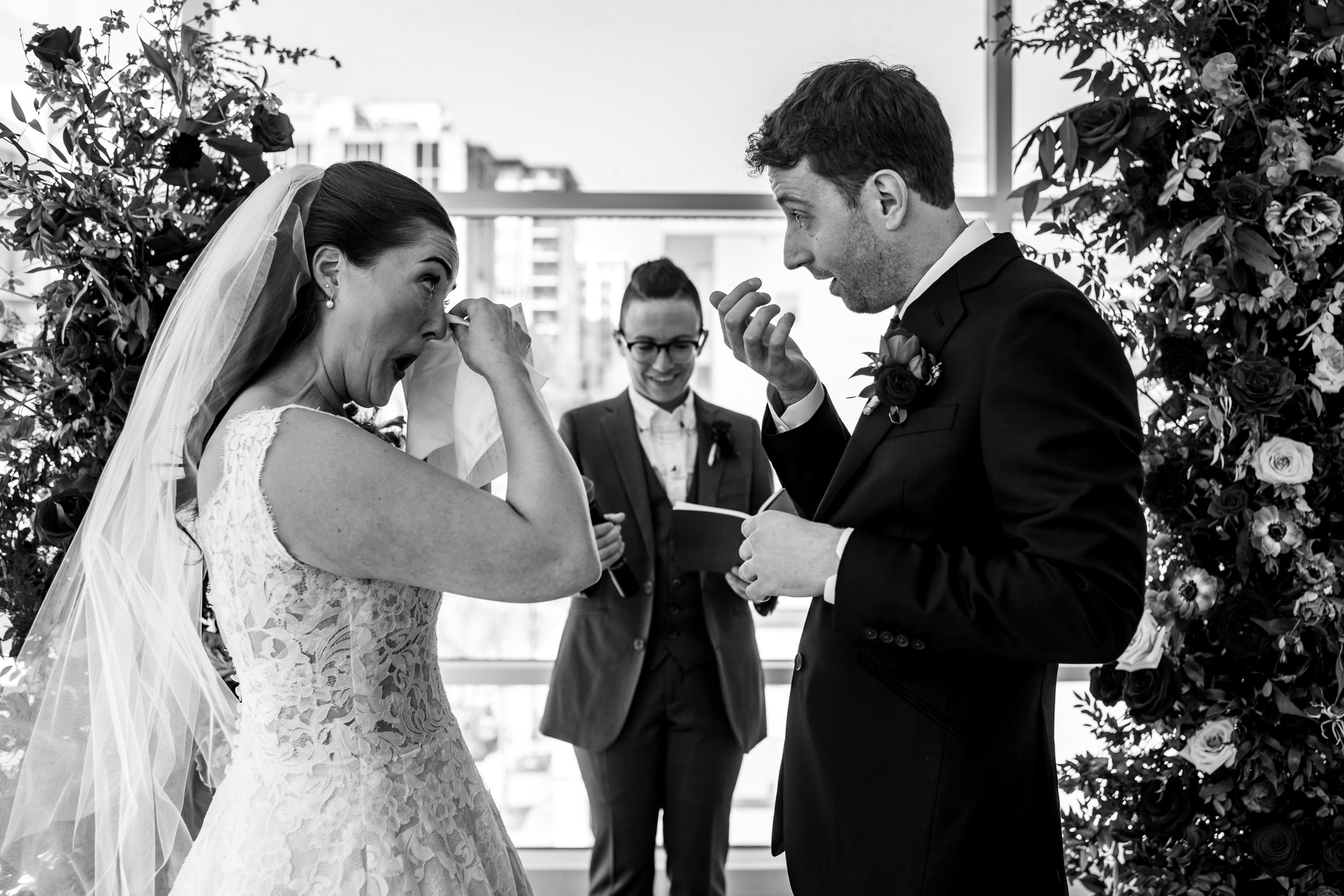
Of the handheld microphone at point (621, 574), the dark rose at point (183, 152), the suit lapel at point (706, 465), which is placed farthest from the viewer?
the suit lapel at point (706, 465)

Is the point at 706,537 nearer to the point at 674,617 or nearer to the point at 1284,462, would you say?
the point at 674,617

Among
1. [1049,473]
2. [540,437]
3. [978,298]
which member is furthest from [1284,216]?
[540,437]

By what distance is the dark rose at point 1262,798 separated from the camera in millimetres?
2475

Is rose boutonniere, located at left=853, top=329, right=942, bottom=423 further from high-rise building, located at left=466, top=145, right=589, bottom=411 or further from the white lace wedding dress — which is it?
high-rise building, located at left=466, top=145, right=589, bottom=411

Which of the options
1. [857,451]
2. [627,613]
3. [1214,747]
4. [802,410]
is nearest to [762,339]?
[802,410]

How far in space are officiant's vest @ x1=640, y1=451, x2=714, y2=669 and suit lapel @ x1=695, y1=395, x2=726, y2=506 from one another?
15 centimetres

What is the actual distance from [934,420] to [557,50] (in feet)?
9.84

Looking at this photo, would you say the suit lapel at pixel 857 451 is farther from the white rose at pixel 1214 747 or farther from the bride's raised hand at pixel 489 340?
the white rose at pixel 1214 747

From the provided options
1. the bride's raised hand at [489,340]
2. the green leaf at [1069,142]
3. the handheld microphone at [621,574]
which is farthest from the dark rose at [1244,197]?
the bride's raised hand at [489,340]

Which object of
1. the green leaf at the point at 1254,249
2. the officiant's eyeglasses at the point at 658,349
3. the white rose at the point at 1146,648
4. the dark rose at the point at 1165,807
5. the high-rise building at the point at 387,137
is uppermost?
the high-rise building at the point at 387,137

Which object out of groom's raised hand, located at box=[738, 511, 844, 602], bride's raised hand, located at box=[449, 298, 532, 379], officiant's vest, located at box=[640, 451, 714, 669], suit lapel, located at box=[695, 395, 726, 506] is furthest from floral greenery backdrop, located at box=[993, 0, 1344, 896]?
bride's raised hand, located at box=[449, 298, 532, 379]

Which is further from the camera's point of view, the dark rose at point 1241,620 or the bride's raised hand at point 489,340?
the dark rose at point 1241,620

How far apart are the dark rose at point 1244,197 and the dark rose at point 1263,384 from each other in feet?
1.06

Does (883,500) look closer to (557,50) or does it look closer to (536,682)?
(536,682)
